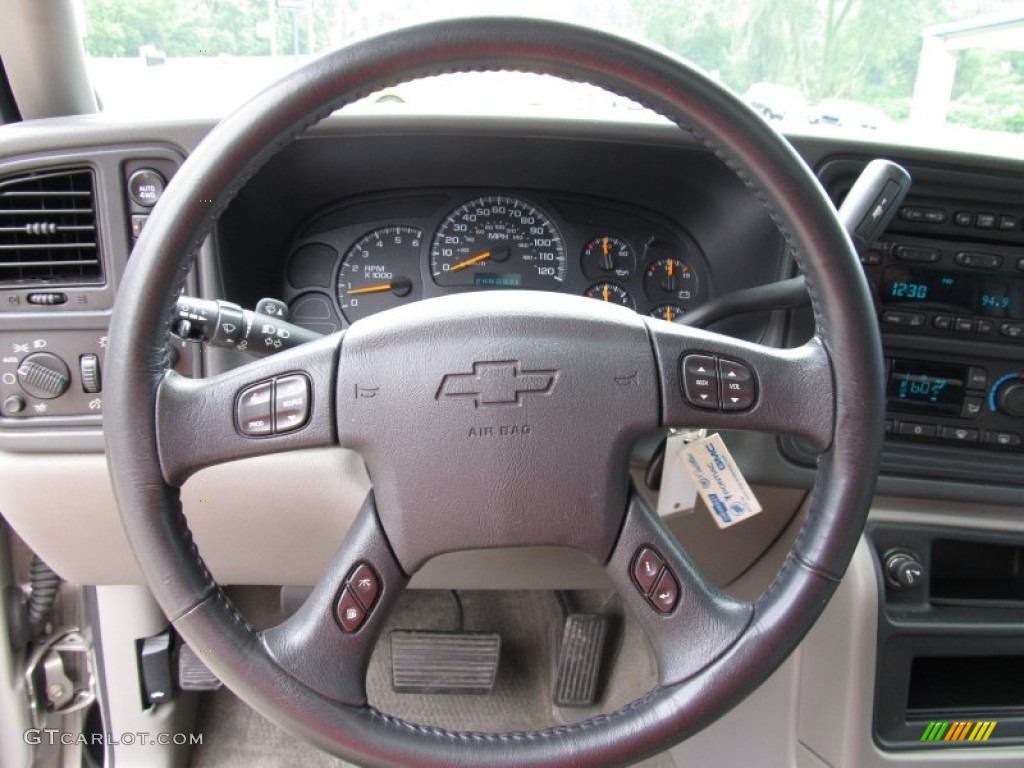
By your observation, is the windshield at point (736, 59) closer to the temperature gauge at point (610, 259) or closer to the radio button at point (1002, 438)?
the temperature gauge at point (610, 259)

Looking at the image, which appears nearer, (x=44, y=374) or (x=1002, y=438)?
(x=44, y=374)

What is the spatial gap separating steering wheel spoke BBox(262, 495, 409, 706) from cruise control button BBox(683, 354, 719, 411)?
1.07 feet

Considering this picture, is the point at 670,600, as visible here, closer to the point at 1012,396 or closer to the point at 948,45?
the point at 1012,396

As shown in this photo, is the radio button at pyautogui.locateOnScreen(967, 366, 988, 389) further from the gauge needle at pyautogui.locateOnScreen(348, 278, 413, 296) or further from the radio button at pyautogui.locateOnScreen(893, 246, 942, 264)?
the gauge needle at pyautogui.locateOnScreen(348, 278, 413, 296)

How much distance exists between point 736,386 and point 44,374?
3.03 ft

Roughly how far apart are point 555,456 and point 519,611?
1109 millimetres

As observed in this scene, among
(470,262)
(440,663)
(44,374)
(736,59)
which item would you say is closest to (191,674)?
(440,663)

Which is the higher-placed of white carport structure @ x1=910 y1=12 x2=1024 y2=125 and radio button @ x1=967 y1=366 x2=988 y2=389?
white carport structure @ x1=910 y1=12 x2=1024 y2=125

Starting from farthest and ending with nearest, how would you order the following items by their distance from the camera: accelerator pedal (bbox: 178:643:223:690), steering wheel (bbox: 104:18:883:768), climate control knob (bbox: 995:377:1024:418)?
accelerator pedal (bbox: 178:643:223:690), climate control knob (bbox: 995:377:1024:418), steering wheel (bbox: 104:18:883:768)

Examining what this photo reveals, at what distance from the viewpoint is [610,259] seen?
4.42ft

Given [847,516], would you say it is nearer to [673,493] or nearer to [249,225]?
[673,493]

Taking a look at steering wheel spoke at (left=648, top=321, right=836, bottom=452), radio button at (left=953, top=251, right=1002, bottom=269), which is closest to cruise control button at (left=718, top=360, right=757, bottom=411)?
steering wheel spoke at (left=648, top=321, right=836, bottom=452)

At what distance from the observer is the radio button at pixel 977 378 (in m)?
1.25

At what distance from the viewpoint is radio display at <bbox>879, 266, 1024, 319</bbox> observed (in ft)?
4.01
